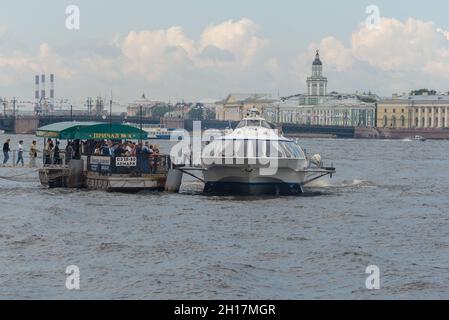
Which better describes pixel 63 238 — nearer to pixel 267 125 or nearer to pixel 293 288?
pixel 293 288

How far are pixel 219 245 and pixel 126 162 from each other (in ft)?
39.6

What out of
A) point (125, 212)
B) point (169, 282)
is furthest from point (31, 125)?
point (169, 282)

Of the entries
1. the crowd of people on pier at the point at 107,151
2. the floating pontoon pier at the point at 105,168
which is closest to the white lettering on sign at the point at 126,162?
the floating pontoon pier at the point at 105,168

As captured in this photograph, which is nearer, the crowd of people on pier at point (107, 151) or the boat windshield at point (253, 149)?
the boat windshield at point (253, 149)

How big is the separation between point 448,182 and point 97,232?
90.3 ft

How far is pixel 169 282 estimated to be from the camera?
21203mm

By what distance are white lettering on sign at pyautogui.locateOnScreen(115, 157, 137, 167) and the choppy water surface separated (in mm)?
1235

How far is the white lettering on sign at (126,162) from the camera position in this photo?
37.2 metres

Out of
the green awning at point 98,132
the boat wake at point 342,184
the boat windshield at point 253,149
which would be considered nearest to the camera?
the boat windshield at point 253,149

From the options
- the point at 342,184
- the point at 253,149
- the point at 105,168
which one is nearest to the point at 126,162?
the point at 105,168

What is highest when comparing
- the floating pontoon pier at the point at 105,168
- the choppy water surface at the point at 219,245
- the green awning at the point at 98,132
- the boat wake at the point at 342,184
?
the green awning at the point at 98,132

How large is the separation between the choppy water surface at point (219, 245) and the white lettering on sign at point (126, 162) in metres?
1.23

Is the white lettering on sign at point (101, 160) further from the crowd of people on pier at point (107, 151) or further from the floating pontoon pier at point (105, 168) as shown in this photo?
the crowd of people on pier at point (107, 151)

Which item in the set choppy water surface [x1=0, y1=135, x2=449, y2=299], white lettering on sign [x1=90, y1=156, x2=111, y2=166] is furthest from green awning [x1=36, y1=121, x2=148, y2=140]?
choppy water surface [x1=0, y1=135, x2=449, y2=299]
